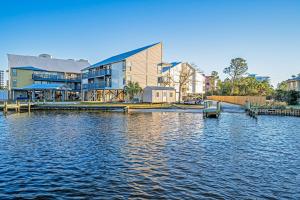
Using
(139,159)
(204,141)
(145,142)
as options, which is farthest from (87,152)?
(204,141)

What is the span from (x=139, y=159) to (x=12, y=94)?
76476mm

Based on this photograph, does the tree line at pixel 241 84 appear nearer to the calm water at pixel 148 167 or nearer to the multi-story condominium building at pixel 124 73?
the multi-story condominium building at pixel 124 73

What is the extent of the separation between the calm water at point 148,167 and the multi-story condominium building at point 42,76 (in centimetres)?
5868

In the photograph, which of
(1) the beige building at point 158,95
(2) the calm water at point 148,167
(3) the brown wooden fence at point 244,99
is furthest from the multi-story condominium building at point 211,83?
(2) the calm water at point 148,167

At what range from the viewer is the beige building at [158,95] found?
212ft

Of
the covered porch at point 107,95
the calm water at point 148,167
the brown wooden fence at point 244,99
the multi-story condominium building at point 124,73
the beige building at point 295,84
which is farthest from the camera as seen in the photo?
the covered porch at point 107,95

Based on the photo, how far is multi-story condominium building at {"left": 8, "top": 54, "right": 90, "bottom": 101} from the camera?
77.8m

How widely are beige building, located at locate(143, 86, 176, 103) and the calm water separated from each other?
42486 mm

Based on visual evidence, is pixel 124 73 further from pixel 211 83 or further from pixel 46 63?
pixel 211 83

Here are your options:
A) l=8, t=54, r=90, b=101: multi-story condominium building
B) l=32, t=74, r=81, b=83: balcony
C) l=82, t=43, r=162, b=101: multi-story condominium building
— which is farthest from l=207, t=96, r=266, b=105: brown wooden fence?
l=32, t=74, r=81, b=83: balcony

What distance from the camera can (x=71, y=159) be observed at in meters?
15.0

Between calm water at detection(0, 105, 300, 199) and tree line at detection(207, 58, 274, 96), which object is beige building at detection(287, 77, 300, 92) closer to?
tree line at detection(207, 58, 274, 96)

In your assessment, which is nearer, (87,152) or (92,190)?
(92,190)

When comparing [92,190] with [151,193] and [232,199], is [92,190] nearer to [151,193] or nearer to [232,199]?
[151,193]
